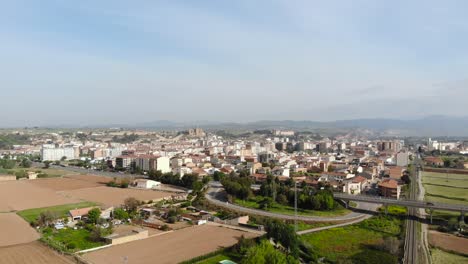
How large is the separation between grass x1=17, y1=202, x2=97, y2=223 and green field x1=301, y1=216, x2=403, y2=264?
44.5 ft

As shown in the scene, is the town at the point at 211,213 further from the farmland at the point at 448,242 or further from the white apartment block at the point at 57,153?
the white apartment block at the point at 57,153

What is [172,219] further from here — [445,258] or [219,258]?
[445,258]

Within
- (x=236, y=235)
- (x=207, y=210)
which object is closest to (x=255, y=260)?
(x=236, y=235)

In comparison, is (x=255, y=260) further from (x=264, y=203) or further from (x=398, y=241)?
(x=264, y=203)

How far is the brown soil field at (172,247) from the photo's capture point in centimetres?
1420

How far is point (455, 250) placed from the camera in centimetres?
1573

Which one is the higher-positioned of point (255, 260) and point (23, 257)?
point (255, 260)

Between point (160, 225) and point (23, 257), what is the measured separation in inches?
252

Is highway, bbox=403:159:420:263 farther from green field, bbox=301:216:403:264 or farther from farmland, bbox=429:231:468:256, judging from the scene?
farmland, bbox=429:231:468:256

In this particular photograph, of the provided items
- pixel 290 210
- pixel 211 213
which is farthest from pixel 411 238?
pixel 211 213

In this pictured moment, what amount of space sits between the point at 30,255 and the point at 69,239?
2.29 m

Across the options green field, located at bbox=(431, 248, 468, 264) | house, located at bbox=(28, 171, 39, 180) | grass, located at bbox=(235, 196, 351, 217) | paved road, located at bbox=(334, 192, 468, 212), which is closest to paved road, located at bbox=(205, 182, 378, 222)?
grass, located at bbox=(235, 196, 351, 217)

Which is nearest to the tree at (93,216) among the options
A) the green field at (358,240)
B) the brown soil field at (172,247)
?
the brown soil field at (172,247)

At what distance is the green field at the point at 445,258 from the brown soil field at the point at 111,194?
57.1ft
